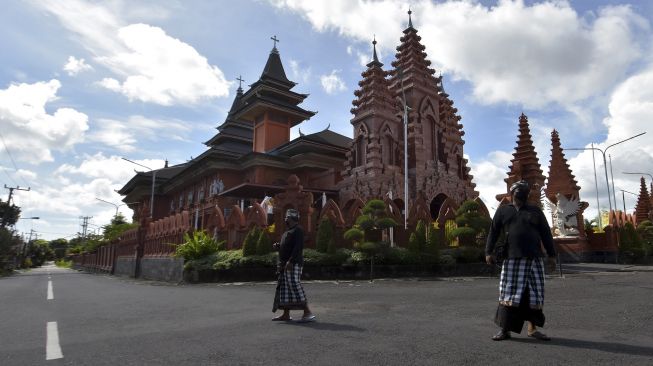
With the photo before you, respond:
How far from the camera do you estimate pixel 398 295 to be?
9844mm

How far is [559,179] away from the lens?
83.3ft

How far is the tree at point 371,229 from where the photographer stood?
14688 mm

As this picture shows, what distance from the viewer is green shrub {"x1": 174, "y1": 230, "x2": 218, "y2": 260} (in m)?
16.0

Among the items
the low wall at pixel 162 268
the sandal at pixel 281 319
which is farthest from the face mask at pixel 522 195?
the low wall at pixel 162 268

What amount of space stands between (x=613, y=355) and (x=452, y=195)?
75.2ft

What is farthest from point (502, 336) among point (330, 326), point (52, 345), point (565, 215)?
point (565, 215)

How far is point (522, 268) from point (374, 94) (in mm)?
20889

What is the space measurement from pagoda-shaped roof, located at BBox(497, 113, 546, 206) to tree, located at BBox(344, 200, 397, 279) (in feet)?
41.8

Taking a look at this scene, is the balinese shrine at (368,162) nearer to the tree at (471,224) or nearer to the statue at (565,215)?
the tree at (471,224)

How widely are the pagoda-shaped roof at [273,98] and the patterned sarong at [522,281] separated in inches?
1211

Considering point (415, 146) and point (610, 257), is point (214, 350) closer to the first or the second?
point (415, 146)

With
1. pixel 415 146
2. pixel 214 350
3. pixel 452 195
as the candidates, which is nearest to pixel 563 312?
pixel 214 350

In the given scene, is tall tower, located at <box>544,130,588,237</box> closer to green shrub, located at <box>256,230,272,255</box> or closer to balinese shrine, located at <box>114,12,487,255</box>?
balinese shrine, located at <box>114,12,487,255</box>

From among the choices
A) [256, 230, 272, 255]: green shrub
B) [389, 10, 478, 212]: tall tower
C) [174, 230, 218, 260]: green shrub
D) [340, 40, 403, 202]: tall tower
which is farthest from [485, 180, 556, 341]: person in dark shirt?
[389, 10, 478, 212]: tall tower
